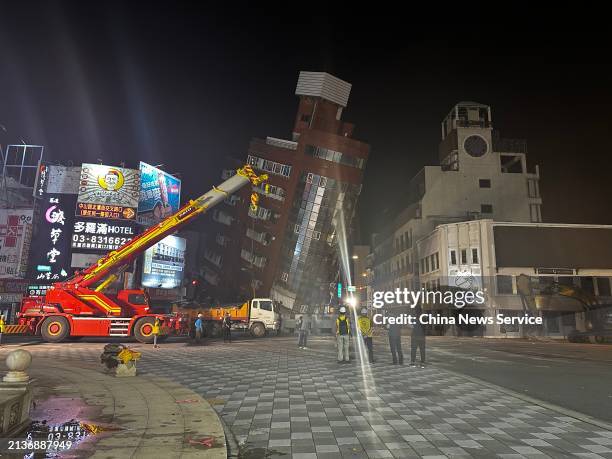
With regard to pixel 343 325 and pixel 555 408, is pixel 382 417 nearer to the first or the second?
pixel 555 408

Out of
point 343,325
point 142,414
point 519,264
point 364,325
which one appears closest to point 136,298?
point 343,325

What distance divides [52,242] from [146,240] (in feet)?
86.3

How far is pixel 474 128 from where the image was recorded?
61.0 m

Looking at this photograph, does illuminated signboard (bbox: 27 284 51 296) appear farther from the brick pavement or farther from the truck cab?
the brick pavement

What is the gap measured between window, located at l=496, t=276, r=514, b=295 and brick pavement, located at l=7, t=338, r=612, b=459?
35.3 m

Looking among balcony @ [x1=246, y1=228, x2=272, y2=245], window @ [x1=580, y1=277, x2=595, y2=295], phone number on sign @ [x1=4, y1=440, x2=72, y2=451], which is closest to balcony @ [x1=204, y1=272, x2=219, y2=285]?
balcony @ [x1=246, y1=228, x2=272, y2=245]

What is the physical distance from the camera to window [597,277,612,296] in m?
46.2

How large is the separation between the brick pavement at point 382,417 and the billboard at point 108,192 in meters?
37.7

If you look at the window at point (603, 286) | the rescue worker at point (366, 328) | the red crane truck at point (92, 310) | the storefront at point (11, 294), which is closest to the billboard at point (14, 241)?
the storefront at point (11, 294)

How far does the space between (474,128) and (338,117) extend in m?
20.2

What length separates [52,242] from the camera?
44.4 metres

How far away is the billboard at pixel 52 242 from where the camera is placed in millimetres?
44062

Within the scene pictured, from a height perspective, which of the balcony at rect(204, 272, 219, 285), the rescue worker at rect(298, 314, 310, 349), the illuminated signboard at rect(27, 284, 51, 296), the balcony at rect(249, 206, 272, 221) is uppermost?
the balcony at rect(249, 206, 272, 221)

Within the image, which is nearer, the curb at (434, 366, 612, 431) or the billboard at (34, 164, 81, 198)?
the curb at (434, 366, 612, 431)
